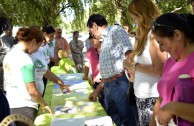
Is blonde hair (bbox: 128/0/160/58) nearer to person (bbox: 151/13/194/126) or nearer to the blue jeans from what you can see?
person (bbox: 151/13/194/126)

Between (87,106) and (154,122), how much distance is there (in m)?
1.22

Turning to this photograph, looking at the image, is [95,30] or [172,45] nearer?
[172,45]

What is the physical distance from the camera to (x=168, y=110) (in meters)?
1.33

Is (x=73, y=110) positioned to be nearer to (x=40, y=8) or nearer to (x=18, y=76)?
(x=18, y=76)

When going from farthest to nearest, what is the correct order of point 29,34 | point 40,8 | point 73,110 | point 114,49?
point 40,8 → point 114,49 → point 73,110 → point 29,34

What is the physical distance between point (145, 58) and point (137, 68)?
106 millimetres

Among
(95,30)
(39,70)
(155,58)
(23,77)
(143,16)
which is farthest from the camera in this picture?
(39,70)

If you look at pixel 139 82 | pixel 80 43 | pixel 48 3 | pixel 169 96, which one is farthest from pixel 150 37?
pixel 48 3

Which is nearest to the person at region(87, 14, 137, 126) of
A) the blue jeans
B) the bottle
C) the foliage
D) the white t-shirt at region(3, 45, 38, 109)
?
the blue jeans

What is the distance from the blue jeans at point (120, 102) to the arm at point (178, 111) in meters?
1.63

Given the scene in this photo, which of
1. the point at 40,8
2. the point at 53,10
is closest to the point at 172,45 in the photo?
the point at 40,8

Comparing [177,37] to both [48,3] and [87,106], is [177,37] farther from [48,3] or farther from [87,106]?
[48,3]

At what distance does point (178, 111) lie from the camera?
4.24ft

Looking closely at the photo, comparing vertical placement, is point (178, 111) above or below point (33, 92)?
above
